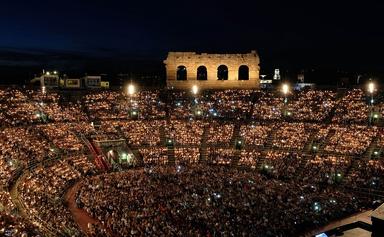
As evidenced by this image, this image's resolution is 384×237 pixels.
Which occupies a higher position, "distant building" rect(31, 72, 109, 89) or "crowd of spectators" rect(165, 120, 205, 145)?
"distant building" rect(31, 72, 109, 89)

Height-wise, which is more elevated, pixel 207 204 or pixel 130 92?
pixel 130 92

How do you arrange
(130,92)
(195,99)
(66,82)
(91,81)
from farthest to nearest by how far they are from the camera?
(91,81) → (66,82) → (195,99) → (130,92)

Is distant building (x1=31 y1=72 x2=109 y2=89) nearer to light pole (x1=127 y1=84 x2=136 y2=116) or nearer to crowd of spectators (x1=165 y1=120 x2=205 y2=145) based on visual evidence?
light pole (x1=127 y1=84 x2=136 y2=116)

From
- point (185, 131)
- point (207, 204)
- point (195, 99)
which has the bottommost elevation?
point (207, 204)

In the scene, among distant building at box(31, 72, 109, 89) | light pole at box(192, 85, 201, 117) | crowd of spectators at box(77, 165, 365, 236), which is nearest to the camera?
crowd of spectators at box(77, 165, 365, 236)

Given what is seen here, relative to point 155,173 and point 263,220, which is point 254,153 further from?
point 263,220

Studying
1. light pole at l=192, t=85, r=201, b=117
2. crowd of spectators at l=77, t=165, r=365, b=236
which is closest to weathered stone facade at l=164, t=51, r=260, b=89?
light pole at l=192, t=85, r=201, b=117

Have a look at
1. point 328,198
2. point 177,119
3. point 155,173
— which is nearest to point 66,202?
point 155,173

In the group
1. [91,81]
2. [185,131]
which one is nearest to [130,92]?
[185,131]

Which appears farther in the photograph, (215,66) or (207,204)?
(215,66)

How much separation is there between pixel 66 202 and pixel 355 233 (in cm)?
2281

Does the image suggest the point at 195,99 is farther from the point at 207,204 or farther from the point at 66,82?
the point at 207,204

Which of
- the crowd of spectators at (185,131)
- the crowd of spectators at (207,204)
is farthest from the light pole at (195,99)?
the crowd of spectators at (207,204)

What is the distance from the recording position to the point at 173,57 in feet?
227
